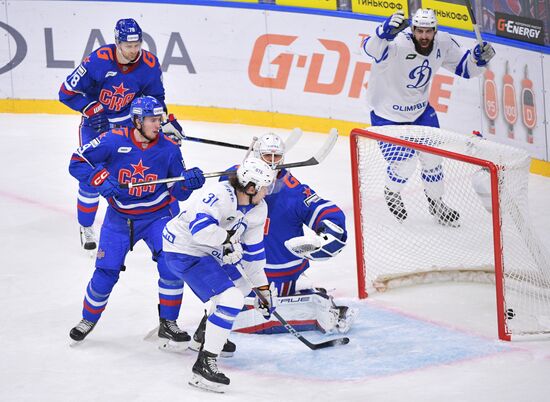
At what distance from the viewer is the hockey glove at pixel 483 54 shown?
7.10 metres

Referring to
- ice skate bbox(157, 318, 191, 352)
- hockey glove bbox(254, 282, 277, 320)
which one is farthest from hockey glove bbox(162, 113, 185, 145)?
hockey glove bbox(254, 282, 277, 320)

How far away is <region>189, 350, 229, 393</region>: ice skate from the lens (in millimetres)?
4922

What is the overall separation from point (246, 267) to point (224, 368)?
1.55ft

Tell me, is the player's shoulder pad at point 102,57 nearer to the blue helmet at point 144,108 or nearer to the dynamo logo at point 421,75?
the blue helmet at point 144,108

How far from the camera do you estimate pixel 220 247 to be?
16.7 ft

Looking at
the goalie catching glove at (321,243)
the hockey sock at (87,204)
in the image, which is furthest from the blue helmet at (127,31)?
the goalie catching glove at (321,243)

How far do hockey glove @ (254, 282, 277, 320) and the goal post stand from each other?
3.54 ft

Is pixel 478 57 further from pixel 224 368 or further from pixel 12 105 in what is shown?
pixel 12 105

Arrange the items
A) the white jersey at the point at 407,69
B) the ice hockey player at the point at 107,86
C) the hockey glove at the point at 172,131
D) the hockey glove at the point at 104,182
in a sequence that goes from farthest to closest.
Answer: the white jersey at the point at 407,69 < the ice hockey player at the point at 107,86 < the hockey glove at the point at 172,131 < the hockey glove at the point at 104,182

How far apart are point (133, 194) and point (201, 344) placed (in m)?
0.77

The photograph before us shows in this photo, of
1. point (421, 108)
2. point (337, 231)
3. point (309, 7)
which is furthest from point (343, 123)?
point (337, 231)

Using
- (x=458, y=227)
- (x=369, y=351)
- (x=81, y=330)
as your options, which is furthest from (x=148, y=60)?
(x=369, y=351)

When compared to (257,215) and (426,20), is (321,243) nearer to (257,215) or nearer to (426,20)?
(257,215)

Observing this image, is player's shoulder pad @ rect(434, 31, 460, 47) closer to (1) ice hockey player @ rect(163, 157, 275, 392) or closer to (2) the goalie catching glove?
(2) the goalie catching glove
